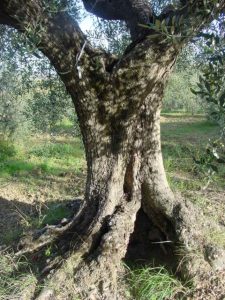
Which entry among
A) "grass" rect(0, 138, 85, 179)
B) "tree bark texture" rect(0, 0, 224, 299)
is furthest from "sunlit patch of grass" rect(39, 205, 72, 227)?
"grass" rect(0, 138, 85, 179)

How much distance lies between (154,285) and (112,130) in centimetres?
180

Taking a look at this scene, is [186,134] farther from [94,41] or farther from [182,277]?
[182,277]

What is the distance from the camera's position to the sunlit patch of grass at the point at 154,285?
4.89 m

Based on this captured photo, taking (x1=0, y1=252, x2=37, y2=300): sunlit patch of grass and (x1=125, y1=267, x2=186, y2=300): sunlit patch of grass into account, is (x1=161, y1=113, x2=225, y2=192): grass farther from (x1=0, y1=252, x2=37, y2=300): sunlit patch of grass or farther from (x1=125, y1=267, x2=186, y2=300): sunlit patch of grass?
(x1=0, y1=252, x2=37, y2=300): sunlit patch of grass

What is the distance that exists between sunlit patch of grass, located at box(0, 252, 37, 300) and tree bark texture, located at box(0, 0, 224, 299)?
10.9 inches

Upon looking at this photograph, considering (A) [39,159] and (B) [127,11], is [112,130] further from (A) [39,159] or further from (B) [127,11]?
(A) [39,159]

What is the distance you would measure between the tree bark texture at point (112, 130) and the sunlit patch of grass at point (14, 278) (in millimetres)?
276

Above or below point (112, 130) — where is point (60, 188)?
below

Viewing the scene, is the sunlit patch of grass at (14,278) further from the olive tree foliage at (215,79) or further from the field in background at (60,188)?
the olive tree foliage at (215,79)

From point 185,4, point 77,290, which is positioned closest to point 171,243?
point 77,290

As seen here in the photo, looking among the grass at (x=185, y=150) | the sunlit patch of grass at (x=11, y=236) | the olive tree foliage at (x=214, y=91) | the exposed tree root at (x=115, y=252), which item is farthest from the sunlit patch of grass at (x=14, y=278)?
the olive tree foliage at (x=214, y=91)

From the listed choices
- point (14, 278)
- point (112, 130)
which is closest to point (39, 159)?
point (14, 278)

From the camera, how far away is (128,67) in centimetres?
457

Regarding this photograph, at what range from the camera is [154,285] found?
4.94m
